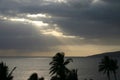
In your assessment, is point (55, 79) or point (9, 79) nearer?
point (9, 79)

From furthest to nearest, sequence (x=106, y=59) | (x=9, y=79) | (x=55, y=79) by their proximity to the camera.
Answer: (x=106, y=59) < (x=55, y=79) < (x=9, y=79)

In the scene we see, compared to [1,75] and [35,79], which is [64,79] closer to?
[35,79]

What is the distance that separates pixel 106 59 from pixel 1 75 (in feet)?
174

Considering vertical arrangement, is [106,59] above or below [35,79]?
above

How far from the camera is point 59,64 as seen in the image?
57750 millimetres

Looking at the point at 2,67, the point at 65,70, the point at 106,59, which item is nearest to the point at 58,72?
the point at 65,70

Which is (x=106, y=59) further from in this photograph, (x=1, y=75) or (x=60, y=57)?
(x=1, y=75)

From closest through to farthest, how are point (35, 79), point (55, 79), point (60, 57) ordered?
point (35, 79)
point (55, 79)
point (60, 57)

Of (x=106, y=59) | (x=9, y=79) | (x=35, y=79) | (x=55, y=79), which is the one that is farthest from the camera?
(x=106, y=59)

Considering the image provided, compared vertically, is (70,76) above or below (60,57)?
below

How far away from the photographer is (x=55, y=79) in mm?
54312

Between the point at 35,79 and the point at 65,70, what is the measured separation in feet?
35.9

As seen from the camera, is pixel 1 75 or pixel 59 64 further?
pixel 59 64

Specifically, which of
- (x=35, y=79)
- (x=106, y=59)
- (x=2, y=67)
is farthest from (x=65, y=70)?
(x=106, y=59)
